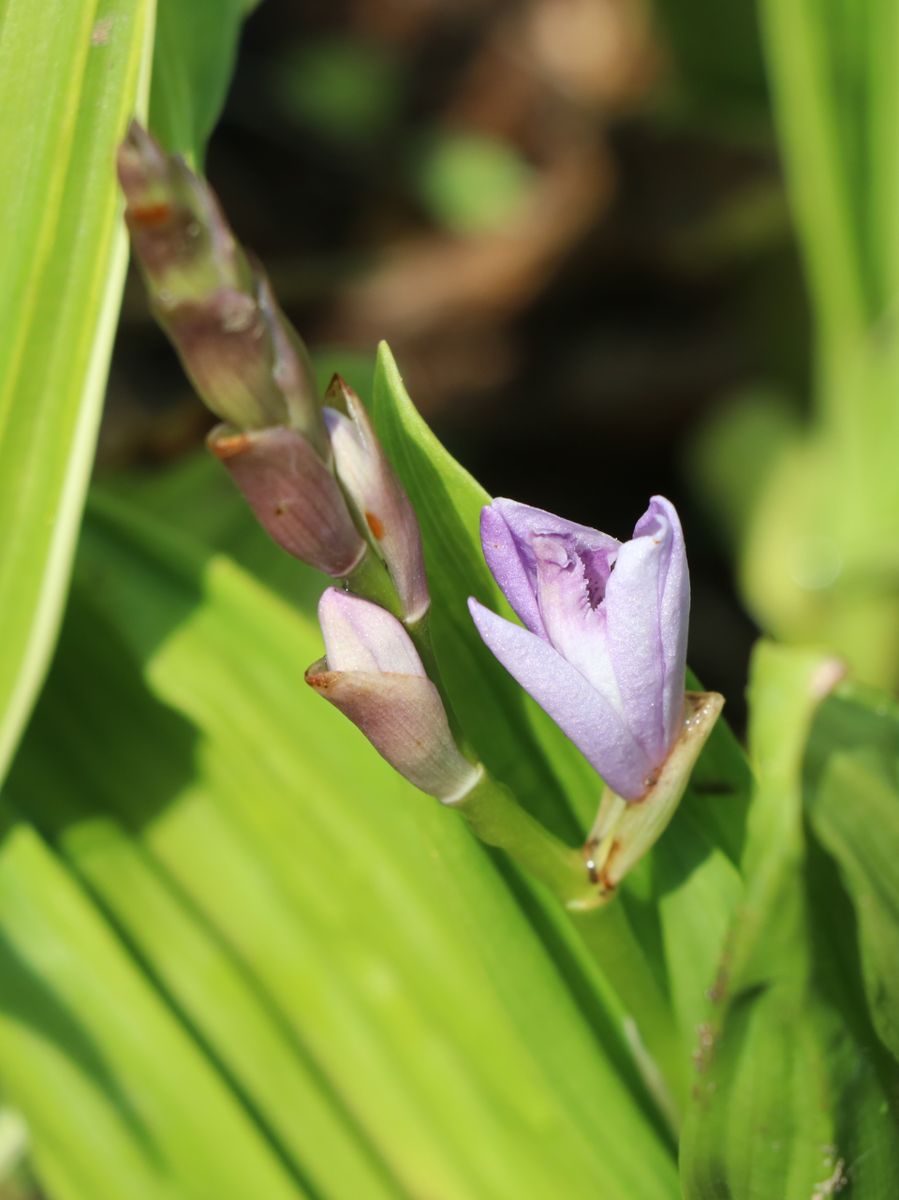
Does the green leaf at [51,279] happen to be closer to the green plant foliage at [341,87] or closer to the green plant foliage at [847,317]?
the green plant foliage at [847,317]

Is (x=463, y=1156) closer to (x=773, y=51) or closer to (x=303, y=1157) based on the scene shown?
(x=303, y=1157)

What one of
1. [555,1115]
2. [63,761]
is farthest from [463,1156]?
[63,761]

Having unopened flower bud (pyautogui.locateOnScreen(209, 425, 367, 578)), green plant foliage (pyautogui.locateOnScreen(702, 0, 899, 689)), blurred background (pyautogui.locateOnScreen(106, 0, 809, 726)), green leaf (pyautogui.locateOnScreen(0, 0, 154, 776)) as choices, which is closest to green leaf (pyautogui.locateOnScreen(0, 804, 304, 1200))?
green leaf (pyautogui.locateOnScreen(0, 0, 154, 776))

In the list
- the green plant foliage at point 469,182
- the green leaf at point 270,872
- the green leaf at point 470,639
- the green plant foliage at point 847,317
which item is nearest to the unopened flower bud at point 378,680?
the green leaf at point 470,639

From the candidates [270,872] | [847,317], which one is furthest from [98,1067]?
[847,317]

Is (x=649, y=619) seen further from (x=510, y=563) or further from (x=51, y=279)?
(x=51, y=279)

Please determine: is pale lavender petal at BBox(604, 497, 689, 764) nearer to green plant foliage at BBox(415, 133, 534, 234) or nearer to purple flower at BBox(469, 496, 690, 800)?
purple flower at BBox(469, 496, 690, 800)
